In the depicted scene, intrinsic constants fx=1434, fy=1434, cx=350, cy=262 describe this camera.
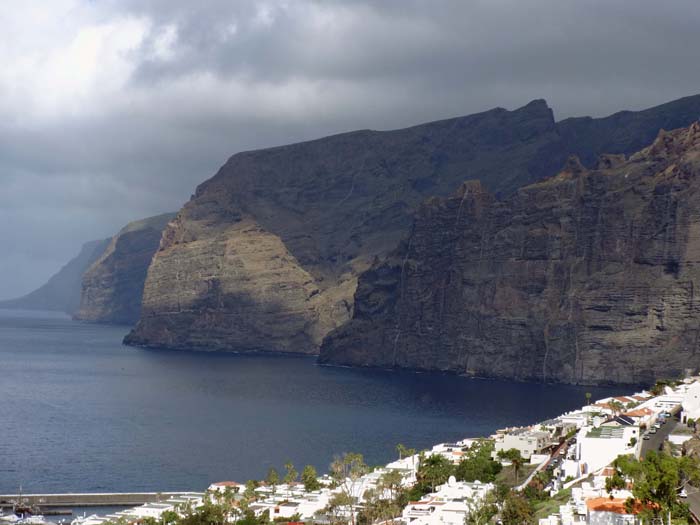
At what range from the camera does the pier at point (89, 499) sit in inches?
5162

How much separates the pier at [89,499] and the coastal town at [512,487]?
3.99m

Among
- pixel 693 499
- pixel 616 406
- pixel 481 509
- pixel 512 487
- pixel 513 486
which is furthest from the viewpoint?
pixel 616 406

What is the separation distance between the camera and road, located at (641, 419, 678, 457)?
106 meters

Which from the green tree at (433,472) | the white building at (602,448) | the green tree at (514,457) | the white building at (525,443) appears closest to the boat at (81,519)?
the green tree at (433,472)

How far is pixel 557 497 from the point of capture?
95250mm

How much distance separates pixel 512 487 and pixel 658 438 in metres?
12.8

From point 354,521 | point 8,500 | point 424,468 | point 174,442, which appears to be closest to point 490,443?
point 424,468

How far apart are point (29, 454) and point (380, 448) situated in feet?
130

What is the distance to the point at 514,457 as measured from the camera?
114562mm

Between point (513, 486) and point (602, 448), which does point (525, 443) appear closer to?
point (513, 486)

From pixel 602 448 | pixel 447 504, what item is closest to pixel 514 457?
pixel 602 448

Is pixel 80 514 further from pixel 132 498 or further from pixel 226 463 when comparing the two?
pixel 226 463

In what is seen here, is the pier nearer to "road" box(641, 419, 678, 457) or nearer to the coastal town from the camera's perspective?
the coastal town

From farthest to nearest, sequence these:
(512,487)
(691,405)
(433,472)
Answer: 1. (691,405)
2. (433,472)
3. (512,487)
